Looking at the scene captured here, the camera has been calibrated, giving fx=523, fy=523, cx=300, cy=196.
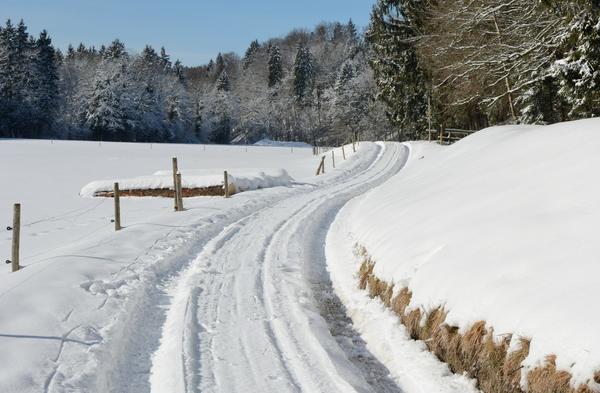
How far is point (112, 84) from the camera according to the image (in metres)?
72.1

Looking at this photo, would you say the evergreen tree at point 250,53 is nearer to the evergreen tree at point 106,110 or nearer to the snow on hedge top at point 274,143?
the snow on hedge top at point 274,143

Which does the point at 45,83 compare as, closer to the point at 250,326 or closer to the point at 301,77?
the point at 301,77

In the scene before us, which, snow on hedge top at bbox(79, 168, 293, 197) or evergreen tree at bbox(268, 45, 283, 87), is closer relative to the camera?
snow on hedge top at bbox(79, 168, 293, 197)

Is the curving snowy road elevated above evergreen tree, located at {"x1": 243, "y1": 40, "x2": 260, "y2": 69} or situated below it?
below

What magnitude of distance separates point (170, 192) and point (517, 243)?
2027cm

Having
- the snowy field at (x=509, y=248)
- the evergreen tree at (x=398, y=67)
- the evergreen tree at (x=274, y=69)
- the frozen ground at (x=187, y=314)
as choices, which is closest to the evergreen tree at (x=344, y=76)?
the evergreen tree at (x=274, y=69)

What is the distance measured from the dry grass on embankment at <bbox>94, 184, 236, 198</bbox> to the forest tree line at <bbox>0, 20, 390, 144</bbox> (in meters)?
42.5

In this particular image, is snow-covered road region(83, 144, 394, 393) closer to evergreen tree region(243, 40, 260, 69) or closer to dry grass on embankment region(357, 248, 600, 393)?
dry grass on embankment region(357, 248, 600, 393)

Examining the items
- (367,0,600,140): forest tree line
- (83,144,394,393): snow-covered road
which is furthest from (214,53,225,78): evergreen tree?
(83,144,394,393): snow-covered road

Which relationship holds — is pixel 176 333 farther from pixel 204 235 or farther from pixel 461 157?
pixel 461 157

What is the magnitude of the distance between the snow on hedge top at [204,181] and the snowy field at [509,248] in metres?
12.4

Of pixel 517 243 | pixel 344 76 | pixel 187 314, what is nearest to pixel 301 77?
pixel 344 76

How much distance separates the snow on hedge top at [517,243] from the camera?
4.10 m

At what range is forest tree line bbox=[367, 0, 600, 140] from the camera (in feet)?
44.4
